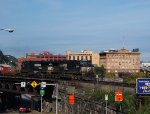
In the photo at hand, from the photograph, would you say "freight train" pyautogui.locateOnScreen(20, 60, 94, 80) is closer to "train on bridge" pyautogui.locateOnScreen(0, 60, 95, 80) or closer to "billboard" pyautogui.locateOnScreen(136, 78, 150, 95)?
"train on bridge" pyautogui.locateOnScreen(0, 60, 95, 80)

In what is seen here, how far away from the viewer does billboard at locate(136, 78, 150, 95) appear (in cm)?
4719

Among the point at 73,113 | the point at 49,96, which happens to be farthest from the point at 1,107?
the point at 73,113

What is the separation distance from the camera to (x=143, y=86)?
47562 mm

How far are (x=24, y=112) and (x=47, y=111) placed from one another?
10.0m

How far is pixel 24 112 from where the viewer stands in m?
95.1

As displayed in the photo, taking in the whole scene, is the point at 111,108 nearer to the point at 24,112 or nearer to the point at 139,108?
the point at 139,108

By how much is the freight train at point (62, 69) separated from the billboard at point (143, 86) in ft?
170

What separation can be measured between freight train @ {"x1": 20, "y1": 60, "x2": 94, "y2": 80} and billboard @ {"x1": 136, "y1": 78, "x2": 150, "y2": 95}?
51702 mm

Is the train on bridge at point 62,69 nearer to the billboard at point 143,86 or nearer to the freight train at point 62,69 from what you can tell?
the freight train at point 62,69

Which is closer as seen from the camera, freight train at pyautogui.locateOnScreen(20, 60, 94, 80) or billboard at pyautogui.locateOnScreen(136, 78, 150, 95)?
billboard at pyautogui.locateOnScreen(136, 78, 150, 95)

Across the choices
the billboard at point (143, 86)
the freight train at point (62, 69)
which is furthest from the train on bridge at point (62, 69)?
the billboard at point (143, 86)

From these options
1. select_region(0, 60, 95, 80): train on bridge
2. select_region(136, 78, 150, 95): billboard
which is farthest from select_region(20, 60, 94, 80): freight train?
select_region(136, 78, 150, 95): billboard

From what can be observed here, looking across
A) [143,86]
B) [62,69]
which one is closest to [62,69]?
[62,69]

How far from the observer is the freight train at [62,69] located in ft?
340
